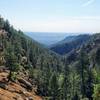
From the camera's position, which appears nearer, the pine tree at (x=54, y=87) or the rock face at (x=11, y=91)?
the rock face at (x=11, y=91)

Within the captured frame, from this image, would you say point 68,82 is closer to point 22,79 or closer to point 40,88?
point 40,88

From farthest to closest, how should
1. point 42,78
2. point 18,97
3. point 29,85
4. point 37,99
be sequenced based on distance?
point 42,78, point 29,85, point 37,99, point 18,97

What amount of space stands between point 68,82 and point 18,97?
112 feet

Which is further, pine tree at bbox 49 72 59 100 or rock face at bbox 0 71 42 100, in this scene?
pine tree at bbox 49 72 59 100

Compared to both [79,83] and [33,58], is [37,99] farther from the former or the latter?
[33,58]

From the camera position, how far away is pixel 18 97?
305ft

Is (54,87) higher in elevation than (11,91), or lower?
higher

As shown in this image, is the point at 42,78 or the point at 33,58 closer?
the point at 42,78

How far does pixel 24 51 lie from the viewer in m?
184

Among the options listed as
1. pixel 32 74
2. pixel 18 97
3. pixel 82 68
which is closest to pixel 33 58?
pixel 32 74

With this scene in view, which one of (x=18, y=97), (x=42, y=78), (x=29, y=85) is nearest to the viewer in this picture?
(x=18, y=97)

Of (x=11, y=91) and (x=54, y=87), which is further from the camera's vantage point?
(x=54, y=87)

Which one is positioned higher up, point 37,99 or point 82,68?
point 82,68

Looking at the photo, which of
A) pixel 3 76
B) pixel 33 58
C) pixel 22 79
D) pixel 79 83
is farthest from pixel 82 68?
pixel 33 58
